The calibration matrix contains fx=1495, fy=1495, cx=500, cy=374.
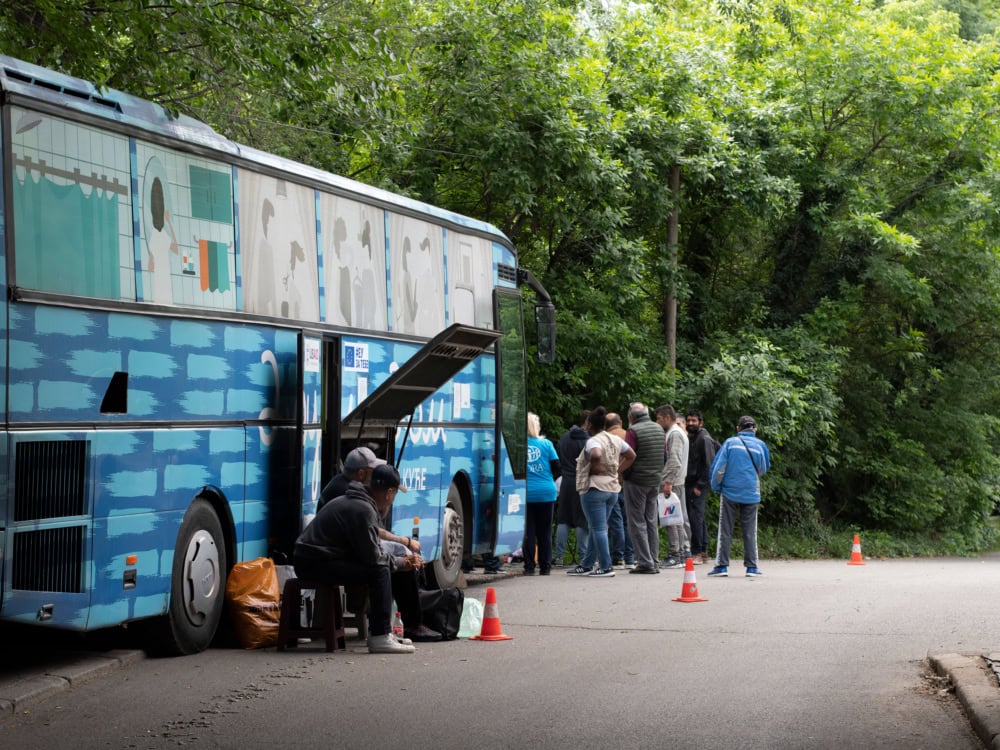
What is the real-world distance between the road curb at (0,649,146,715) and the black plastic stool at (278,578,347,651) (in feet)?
3.41

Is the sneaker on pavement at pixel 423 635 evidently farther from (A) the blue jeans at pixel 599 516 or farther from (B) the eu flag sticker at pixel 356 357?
(A) the blue jeans at pixel 599 516

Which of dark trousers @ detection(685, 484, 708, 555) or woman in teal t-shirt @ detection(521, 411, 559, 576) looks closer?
woman in teal t-shirt @ detection(521, 411, 559, 576)

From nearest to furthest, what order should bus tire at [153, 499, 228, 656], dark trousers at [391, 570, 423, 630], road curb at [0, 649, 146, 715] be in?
road curb at [0, 649, 146, 715] < bus tire at [153, 499, 228, 656] < dark trousers at [391, 570, 423, 630]

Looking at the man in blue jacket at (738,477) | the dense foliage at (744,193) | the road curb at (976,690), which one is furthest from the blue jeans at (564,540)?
the road curb at (976,690)

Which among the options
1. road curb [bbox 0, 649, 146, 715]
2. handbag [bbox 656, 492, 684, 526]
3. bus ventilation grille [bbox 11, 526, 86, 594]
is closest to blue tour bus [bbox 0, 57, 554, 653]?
bus ventilation grille [bbox 11, 526, 86, 594]

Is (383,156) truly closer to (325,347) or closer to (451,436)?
(451,436)

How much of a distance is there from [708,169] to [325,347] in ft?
46.8

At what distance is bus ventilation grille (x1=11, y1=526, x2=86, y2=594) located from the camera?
8508 millimetres

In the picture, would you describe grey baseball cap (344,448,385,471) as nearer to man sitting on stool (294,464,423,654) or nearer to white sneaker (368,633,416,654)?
man sitting on stool (294,464,423,654)

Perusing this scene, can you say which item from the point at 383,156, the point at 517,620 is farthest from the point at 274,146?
the point at 517,620

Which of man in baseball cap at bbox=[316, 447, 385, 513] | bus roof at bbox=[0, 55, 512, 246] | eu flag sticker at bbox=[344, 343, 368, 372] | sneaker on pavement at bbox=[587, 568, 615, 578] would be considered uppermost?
bus roof at bbox=[0, 55, 512, 246]

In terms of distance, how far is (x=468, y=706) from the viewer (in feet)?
27.3

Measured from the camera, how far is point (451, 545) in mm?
15508

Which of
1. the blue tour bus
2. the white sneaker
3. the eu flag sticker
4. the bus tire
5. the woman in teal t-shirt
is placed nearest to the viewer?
the blue tour bus
